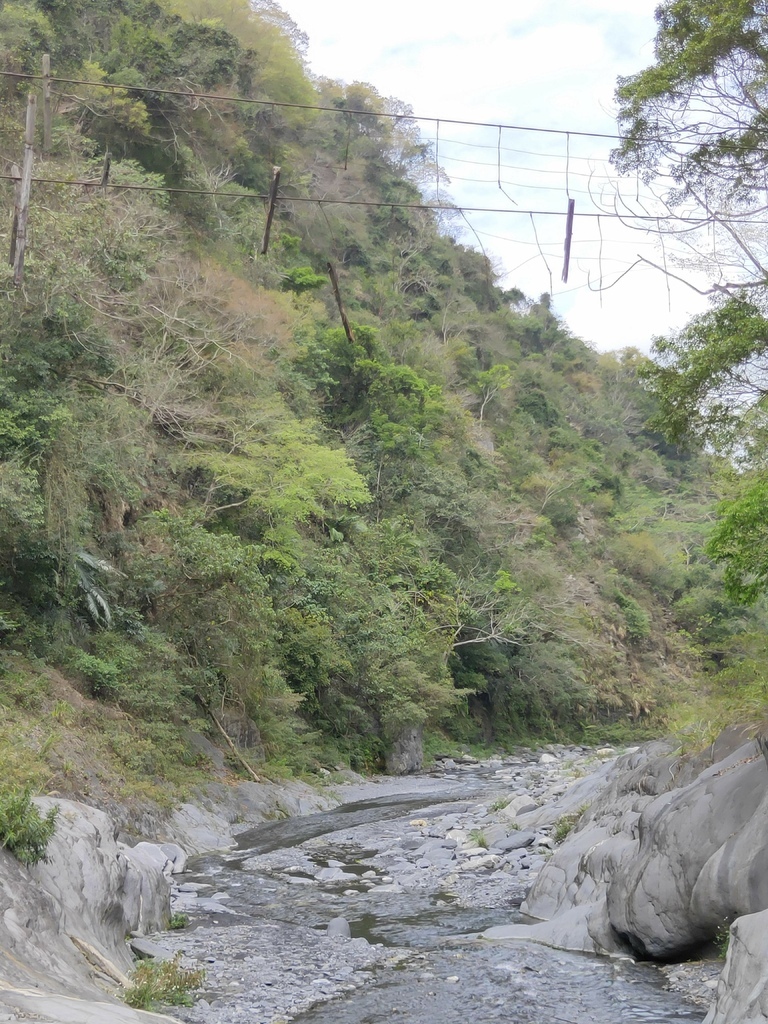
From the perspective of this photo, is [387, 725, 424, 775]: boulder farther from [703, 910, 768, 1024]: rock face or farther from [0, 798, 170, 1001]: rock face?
[703, 910, 768, 1024]: rock face

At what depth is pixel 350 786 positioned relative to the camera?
18000 millimetres

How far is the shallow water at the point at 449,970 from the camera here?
18.5 feet

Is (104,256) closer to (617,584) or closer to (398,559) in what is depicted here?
(398,559)

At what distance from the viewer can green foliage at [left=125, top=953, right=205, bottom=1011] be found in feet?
16.9

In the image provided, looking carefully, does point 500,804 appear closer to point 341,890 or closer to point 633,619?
point 341,890

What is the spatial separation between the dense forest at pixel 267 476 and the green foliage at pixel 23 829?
8.62 ft

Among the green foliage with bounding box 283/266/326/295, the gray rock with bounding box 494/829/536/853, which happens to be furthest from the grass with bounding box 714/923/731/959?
the green foliage with bounding box 283/266/326/295

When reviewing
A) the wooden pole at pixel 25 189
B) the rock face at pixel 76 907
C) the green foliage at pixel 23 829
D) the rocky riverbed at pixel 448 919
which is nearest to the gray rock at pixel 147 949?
the rocky riverbed at pixel 448 919

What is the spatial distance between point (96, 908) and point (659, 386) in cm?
809

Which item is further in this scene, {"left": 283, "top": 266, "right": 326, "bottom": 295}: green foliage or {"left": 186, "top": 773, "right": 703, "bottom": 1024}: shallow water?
{"left": 283, "top": 266, "right": 326, "bottom": 295}: green foliage

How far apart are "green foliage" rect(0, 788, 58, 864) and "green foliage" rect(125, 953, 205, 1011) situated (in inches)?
39.4

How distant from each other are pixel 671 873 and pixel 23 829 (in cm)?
450

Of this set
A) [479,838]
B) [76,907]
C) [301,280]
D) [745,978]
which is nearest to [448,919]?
[479,838]

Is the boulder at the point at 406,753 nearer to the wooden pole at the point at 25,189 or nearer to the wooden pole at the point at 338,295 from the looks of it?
the wooden pole at the point at 338,295
